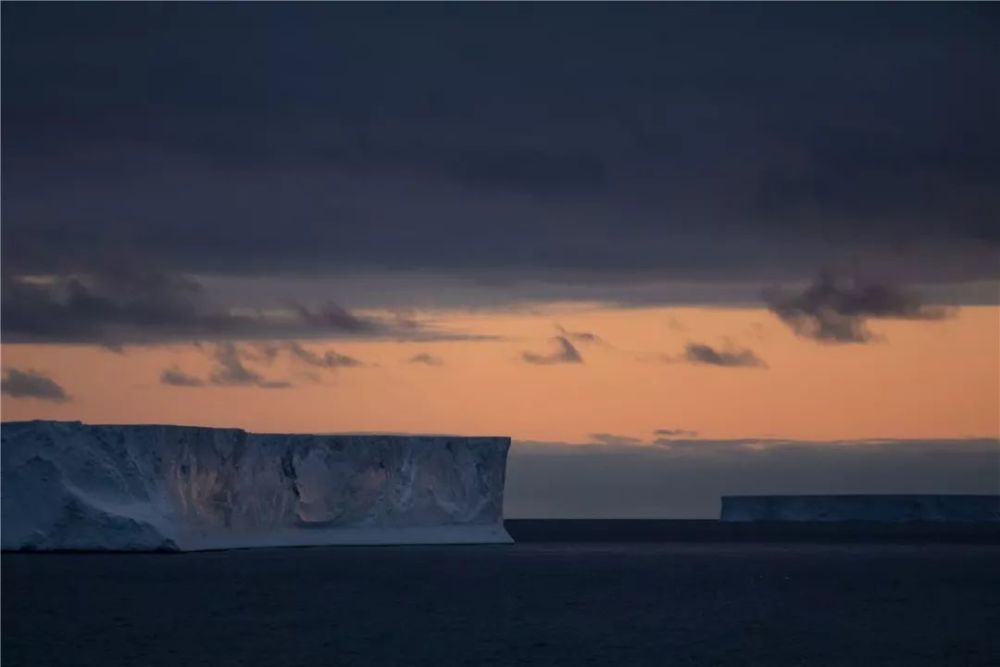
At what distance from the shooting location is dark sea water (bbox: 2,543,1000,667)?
19547mm

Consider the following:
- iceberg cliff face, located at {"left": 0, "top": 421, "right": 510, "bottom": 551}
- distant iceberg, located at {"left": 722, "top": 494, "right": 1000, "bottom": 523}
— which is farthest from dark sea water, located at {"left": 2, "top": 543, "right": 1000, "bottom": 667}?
distant iceberg, located at {"left": 722, "top": 494, "right": 1000, "bottom": 523}

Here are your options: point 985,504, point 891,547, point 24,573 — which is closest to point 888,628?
point 24,573

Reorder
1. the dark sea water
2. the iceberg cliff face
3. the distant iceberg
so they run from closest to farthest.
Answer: the dark sea water → the iceberg cliff face → the distant iceberg

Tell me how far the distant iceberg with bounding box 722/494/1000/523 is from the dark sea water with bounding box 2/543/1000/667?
35367 millimetres

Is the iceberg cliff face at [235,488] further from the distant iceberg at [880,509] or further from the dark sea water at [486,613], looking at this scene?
the distant iceberg at [880,509]

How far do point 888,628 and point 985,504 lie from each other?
58.0 m

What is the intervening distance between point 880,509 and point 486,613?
5542 centimetres

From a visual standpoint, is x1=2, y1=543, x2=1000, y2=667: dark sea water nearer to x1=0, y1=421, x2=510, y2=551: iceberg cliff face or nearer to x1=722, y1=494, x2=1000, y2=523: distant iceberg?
x1=0, y1=421, x2=510, y2=551: iceberg cliff face

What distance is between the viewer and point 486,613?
25.2 metres

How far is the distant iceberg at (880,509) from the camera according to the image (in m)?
77.1

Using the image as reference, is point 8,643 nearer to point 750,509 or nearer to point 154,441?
point 154,441

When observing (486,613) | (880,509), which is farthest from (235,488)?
Result: (880,509)

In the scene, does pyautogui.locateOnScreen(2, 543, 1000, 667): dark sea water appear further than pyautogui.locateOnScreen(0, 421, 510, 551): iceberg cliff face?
No

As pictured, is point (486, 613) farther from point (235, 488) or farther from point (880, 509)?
point (880, 509)
